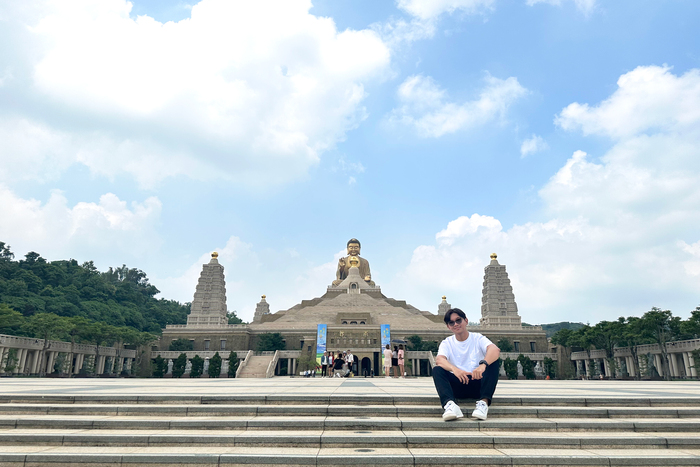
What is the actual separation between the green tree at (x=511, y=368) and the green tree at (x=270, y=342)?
100 feet

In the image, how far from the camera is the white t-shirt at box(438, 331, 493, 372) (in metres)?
8.48

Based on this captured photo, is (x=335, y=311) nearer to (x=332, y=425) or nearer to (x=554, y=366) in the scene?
(x=554, y=366)

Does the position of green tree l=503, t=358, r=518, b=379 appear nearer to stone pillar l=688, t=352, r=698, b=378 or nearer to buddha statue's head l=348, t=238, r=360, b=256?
stone pillar l=688, t=352, r=698, b=378

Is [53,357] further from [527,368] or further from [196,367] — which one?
[527,368]

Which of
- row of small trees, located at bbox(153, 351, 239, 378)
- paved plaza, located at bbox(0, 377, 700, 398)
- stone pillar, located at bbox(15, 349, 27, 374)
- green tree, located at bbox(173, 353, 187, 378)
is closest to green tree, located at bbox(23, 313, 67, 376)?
stone pillar, located at bbox(15, 349, 27, 374)

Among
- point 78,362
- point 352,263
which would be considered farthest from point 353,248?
point 78,362

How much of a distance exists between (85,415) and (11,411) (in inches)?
61.2

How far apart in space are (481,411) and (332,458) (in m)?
2.87

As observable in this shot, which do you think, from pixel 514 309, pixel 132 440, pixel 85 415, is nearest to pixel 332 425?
pixel 132 440

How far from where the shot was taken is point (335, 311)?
247 feet

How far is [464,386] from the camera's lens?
8453mm

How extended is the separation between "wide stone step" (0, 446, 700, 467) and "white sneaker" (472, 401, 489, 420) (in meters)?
1.02

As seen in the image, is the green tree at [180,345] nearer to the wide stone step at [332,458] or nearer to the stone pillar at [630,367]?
the stone pillar at [630,367]

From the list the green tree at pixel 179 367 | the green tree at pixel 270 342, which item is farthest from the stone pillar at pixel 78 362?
the green tree at pixel 270 342
